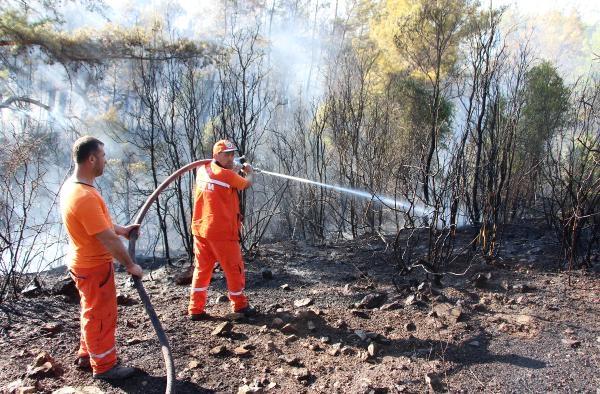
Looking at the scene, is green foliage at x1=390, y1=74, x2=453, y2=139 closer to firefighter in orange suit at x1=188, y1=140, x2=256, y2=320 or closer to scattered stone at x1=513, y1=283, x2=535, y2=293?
scattered stone at x1=513, y1=283, x2=535, y2=293

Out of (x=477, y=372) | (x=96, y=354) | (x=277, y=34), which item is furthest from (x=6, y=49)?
(x=277, y=34)

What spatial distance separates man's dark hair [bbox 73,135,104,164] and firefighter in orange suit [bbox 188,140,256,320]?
1376mm

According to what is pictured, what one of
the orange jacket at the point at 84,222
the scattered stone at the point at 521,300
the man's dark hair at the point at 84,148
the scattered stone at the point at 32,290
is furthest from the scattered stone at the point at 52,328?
the scattered stone at the point at 521,300

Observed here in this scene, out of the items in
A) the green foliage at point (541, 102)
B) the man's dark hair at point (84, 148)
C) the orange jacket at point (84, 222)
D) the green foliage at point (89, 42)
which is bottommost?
the orange jacket at point (84, 222)

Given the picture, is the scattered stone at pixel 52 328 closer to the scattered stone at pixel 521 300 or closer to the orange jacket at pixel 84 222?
the orange jacket at pixel 84 222

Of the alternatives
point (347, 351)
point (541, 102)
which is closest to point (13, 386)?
point (347, 351)

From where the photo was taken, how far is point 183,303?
477cm

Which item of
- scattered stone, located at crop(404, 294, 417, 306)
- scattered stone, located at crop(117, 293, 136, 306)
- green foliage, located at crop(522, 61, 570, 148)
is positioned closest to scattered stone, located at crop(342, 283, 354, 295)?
scattered stone, located at crop(404, 294, 417, 306)

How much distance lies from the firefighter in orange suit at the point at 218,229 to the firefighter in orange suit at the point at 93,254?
3.81ft

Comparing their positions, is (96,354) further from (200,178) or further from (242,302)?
(200,178)

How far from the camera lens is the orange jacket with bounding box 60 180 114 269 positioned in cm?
275

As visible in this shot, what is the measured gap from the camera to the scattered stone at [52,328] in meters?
3.88

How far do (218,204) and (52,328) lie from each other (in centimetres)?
189

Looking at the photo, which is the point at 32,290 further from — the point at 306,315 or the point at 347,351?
the point at 347,351
